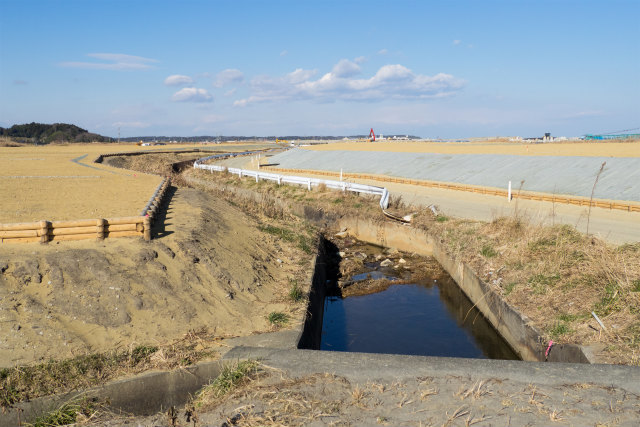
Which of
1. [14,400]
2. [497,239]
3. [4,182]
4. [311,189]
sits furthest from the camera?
[311,189]

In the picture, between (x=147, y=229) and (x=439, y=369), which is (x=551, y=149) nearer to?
(x=147, y=229)

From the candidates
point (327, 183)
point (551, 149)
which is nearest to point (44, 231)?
point (327, 183)

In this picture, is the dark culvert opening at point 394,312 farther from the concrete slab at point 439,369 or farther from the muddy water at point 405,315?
the concrete slab at point 439,369

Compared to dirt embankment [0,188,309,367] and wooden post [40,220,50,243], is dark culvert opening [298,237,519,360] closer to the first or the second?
dirt embankment [0,188,309,367]

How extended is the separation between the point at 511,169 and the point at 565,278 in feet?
67.1

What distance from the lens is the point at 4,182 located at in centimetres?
2130

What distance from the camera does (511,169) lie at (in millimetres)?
29422

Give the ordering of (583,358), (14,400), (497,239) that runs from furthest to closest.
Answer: (497,239) → (583,358) → (14,400)

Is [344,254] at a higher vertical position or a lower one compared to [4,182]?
lower

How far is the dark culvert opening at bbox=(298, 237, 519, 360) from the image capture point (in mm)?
10797

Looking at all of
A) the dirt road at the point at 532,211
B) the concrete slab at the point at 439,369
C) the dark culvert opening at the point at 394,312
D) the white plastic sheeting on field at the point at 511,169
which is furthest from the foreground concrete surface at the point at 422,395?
the white plastic sheeting on field at the point at 511,169

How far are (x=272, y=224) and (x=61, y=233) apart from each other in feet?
28.3

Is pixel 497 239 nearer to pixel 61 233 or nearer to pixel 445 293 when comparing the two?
pixel 445 293

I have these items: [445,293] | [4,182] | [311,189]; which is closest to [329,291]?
[445,293]
